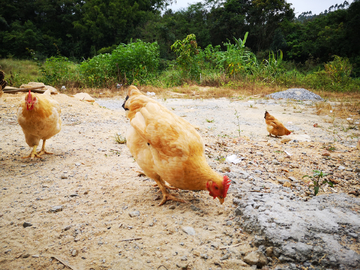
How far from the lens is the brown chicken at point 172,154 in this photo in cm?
186

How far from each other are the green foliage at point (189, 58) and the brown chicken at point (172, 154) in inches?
452

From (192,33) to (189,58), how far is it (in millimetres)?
12996

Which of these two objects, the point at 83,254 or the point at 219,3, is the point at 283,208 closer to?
the point at 83,254

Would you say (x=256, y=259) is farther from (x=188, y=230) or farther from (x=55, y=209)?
(x=55, y=209)

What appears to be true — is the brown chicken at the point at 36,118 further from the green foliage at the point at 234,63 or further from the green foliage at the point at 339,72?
the green foliage at the point at 339,72

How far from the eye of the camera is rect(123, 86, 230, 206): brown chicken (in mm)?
1860

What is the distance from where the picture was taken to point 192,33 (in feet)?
78.5

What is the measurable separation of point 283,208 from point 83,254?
1.61 meters

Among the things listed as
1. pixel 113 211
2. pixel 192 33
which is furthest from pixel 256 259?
pixel 192 33

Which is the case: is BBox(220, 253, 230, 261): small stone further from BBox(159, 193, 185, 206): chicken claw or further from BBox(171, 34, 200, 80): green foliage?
BBox(171, 34, 200, 80): green foliage

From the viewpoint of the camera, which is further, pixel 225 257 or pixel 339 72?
pixel 339 72

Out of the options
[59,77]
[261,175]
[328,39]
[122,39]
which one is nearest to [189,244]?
[261,175]

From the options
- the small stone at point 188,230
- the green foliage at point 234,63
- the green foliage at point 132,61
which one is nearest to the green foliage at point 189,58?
the green foliage at point 234,63

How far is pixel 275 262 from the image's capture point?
146 cm
